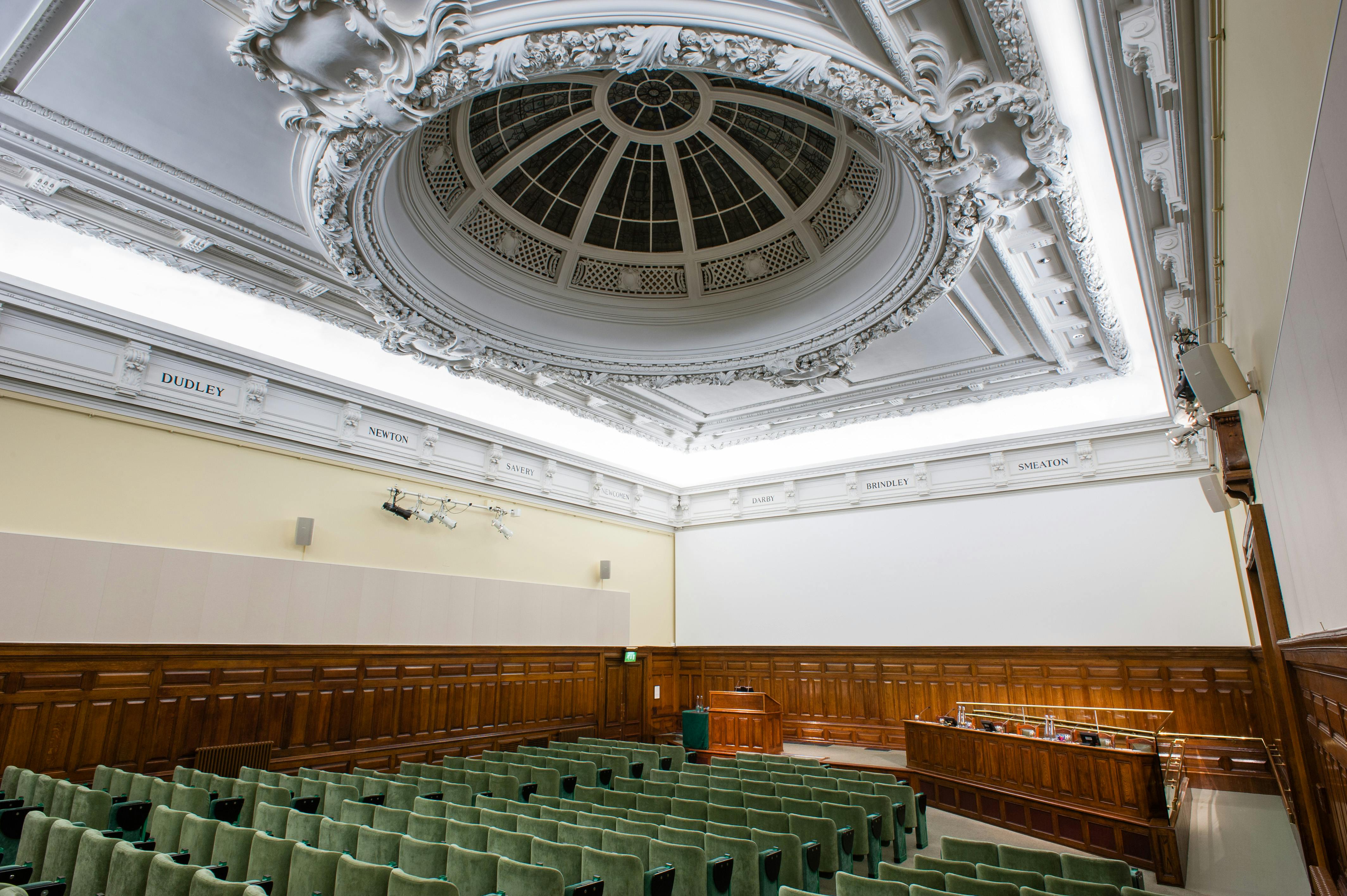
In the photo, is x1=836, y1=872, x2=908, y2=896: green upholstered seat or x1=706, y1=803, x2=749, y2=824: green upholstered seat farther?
x1=706, y1=803, x2=749, y2=824: green upholstered seat

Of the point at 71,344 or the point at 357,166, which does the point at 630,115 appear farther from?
the point at 71,344

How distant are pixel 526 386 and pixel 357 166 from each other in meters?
5.94

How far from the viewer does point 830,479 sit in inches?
603

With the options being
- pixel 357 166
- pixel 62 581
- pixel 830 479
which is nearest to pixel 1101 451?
pixel 830 479

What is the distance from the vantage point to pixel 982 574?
524 inches

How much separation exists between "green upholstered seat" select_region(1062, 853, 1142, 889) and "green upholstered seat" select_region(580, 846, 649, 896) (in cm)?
283

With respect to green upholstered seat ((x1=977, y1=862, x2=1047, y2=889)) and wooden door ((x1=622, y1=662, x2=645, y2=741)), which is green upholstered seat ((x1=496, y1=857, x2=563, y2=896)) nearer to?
green upholstered seat ((x1=977, y1=862, x2=1047, y2=889))

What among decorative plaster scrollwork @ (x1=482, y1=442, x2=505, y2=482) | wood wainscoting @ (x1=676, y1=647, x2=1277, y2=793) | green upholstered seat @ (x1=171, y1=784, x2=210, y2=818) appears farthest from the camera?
decorative plaster scrollwork @ (x1=482, y1=442, x2=505, y2=482)

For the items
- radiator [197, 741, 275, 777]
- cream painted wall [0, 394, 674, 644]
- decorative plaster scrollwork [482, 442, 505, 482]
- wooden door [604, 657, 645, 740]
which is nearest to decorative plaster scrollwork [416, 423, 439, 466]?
cream painted wall [0, 394, 674, 644]

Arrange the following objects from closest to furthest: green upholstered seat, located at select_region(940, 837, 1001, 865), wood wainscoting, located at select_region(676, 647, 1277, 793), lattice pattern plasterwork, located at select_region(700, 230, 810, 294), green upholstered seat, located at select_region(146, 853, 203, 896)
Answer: green upholstered seat, located at select_region(146, 853, 203, 896) < green upholstered seat, located at select_region(940, 837, 1001, 865) < lattice pattern plasterwork, located at select_region(700, 230, 810, 294) < wood wainscoting, located at select_region(676, 647, 1277, 793)

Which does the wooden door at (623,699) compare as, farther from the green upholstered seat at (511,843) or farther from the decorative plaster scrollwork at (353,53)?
the decorative plaster scrollwork at (353,53)

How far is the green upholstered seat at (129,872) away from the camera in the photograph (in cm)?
387

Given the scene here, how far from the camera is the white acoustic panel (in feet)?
25.7

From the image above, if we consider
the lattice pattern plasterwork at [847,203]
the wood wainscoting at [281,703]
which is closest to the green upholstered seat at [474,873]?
the wood wainscoting at [281,703]
